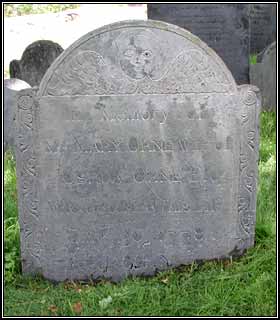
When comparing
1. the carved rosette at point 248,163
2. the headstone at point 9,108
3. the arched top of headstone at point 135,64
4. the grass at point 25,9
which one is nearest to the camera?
the arched top of headstone at point 135,64

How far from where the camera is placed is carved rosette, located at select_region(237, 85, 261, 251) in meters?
→ 3.69

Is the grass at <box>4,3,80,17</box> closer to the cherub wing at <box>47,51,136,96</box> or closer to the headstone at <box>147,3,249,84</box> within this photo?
the headstone at <box>147,3,249,84</box>

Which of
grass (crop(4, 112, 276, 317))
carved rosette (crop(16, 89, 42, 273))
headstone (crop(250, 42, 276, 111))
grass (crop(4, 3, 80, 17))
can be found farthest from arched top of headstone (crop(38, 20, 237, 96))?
grass (crop(4, 3, 80, 17))

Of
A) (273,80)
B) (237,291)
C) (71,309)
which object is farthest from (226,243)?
(273,80)

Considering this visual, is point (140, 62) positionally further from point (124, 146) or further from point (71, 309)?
point (71, 309)

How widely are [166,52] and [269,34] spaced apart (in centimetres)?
851

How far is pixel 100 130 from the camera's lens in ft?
12.0

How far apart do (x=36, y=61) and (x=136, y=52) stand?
4277mm

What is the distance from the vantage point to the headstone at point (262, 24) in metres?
11.4

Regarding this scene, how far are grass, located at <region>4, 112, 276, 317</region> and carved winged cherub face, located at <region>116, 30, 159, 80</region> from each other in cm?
140

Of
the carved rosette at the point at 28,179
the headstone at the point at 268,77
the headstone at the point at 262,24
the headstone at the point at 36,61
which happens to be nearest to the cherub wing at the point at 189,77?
the carved rosette at the point at 28,179

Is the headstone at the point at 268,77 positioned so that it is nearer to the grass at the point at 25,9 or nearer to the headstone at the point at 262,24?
the headstone at the point at 262,24

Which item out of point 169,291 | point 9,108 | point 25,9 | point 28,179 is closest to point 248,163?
point 169,291

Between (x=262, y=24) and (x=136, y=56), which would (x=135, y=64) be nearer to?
(x=136, y=56)
